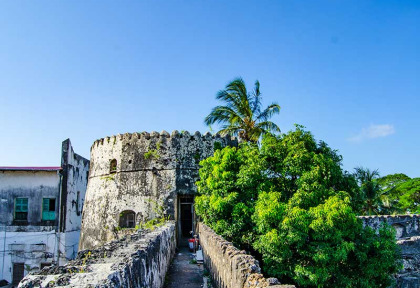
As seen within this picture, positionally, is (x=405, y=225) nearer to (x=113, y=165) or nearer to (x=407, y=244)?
(x=407, y=244)

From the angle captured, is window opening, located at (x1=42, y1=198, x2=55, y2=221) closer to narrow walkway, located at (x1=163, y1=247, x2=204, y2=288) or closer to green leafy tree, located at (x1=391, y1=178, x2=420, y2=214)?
narrow walkway, located at (x1=163, y1=247, x2=204, y2=288)

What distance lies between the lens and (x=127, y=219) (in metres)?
17.3

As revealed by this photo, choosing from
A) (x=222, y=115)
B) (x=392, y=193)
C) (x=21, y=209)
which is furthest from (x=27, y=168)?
(x=392, y=193)

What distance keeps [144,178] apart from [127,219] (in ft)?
6.93

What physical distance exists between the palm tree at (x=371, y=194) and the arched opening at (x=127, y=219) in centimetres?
1745

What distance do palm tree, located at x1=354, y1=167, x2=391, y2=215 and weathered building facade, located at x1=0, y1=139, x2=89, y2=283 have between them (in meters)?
20.1

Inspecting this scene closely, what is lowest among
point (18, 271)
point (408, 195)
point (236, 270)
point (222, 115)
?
point (18, 271)

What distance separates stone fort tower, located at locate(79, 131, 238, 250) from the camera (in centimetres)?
1689

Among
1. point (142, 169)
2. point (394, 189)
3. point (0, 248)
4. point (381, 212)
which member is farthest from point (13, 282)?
point (394, 189)

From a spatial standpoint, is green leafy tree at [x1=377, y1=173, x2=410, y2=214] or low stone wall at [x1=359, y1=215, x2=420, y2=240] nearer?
low stone wall at [x1=359, y1=215, x2=420, y2=240]

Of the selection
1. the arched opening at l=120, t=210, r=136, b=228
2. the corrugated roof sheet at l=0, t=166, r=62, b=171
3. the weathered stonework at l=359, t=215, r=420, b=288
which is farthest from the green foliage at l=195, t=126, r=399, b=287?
the corrugated roof sheet at l=0, t=166, r=62, b=171

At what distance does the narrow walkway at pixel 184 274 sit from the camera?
9395 mm

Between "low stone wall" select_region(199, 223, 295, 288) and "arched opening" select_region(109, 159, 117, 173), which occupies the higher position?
"arched opening" select_region(109, 159, 117, 173)

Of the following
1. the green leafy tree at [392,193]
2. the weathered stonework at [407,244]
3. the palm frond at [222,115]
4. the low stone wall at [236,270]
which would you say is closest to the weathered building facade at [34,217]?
the palm frond at [222,115]
